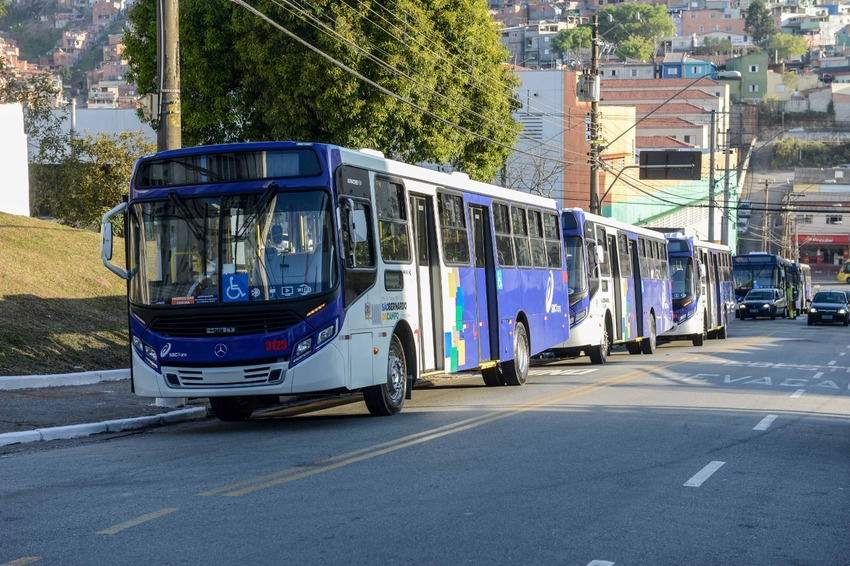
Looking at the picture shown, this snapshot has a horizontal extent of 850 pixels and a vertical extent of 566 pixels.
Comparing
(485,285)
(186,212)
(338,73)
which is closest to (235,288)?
(186,212)

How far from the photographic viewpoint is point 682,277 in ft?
132

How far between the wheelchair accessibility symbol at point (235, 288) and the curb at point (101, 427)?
2317 millimetres

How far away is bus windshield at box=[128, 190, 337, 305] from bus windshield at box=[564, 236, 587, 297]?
1376cm

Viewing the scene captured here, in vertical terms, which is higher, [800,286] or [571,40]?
[571,40]

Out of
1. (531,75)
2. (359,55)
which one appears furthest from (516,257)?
(531,75)

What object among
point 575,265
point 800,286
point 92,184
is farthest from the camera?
point 800,286

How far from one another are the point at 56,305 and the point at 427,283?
9562mm

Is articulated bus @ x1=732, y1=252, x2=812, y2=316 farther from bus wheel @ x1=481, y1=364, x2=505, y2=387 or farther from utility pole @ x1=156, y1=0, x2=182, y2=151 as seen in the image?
utility pole @ x1=156, y1=0, x2=182, y2=151

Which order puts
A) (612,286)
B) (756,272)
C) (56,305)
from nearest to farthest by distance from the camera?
1. (56,305)
2. (612,286)
3. (756,272)

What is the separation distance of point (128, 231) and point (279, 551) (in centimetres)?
813

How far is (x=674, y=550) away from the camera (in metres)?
8.03

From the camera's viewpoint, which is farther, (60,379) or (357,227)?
(60,379)

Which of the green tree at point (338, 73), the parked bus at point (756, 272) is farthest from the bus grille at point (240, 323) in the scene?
the parked bus at point (756, 272)

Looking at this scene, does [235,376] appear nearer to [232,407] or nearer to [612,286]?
[232,407]
